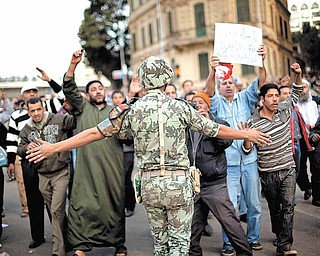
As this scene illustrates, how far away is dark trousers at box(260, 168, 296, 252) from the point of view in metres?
5.42

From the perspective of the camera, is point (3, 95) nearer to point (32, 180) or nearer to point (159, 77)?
point (32, 180)

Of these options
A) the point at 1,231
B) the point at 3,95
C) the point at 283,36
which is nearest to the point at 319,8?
the point at 283,36

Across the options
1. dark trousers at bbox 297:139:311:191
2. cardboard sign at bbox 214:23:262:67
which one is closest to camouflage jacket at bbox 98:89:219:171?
cardboard sign at bbox 214:23:262:67

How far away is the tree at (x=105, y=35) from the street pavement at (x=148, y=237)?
40.6 meters

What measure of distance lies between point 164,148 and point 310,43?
4.04 m

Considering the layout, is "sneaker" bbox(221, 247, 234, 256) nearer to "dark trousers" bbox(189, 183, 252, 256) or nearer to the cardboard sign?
"dark trousers" bbox(189, 183, 252, 256)

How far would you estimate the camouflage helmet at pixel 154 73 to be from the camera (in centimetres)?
397

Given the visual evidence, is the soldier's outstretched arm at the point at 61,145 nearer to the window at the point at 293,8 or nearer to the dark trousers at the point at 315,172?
the window at the point at 293,8

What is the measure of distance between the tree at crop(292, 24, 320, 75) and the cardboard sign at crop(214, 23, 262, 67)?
4.64ft

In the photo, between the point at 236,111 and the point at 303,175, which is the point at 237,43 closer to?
the point at 236,111

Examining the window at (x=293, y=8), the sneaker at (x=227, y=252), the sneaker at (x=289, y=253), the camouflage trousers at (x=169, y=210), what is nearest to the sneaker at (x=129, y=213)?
the sneaker at (x=227, y=252)

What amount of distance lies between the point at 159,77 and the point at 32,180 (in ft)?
10.9

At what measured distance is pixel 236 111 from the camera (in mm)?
5812

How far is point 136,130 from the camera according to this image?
3.99 metres
